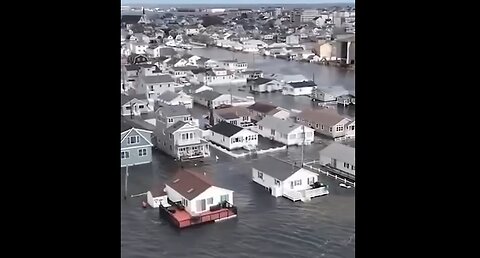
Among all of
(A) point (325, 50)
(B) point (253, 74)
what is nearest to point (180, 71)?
(B) point (253, 74)

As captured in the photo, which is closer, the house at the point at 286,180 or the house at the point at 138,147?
the house at the point at 138,147

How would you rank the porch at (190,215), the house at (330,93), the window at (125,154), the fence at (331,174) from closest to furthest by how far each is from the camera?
the window at (125,154) → the porch at (190,215) → the fence at (331,174) → the house at (330,93)

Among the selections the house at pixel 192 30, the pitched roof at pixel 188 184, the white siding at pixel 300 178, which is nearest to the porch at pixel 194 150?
the pitched roof at pixel 188 184

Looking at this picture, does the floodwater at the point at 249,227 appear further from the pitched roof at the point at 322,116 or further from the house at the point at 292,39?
the house at the point at 292,39

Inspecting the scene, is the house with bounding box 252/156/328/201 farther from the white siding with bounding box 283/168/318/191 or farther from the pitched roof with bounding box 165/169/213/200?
the pitched roof with bounding box 165/169/213/200

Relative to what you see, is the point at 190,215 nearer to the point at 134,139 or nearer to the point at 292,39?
the point at 134,139

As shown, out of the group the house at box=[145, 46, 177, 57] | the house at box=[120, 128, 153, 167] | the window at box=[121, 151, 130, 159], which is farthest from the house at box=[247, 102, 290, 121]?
the window at box=[121, 151, 130, 159]
